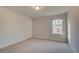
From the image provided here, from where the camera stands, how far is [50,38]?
1628mm

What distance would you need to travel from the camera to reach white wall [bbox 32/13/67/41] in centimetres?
153

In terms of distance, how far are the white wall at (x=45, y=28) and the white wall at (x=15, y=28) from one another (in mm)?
105

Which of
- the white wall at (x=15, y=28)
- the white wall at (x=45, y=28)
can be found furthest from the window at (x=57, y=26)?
the white wall at (x=15, y=28)

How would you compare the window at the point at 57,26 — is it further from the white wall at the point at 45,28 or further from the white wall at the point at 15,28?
the white wall at the point at 15,28

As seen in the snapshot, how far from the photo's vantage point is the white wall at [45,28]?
5.01 ft

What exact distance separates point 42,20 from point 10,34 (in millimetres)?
597

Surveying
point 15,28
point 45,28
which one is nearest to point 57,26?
point 45,28

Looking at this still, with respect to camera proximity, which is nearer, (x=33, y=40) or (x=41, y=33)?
(x=33, y=40)
